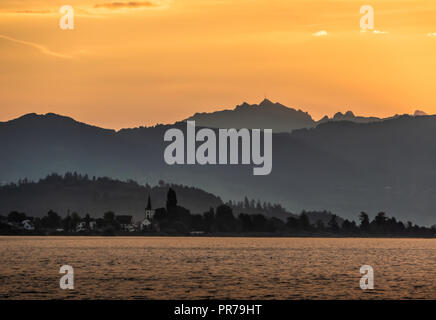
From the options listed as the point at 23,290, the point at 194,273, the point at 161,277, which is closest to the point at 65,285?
the point at 23,290

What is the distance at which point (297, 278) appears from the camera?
139500mm

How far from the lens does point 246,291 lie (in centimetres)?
11462
